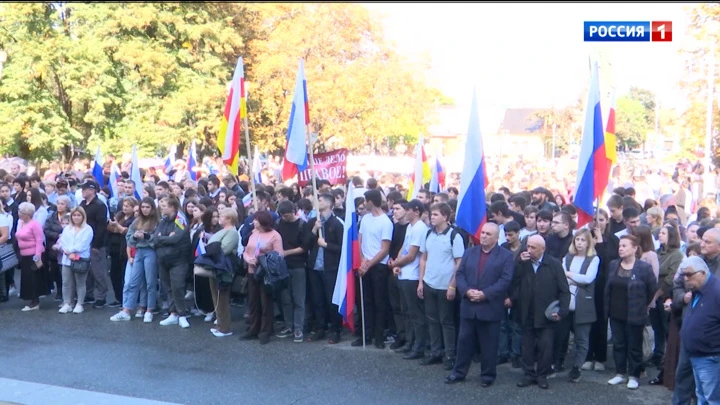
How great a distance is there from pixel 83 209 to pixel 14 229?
1454 mm

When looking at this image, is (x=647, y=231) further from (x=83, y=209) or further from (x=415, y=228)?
(x=83, y=209)

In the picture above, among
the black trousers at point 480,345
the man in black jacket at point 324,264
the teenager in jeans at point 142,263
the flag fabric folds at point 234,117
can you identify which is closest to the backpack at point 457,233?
the black trousers at point 480,345

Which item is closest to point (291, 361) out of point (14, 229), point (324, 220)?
point (324, 220)

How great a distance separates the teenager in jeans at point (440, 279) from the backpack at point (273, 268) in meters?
1.72

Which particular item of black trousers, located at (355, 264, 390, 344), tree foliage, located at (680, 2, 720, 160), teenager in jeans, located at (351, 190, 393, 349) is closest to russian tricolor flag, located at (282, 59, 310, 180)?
teenager in jeans, located at (351, 190, 393, 349)

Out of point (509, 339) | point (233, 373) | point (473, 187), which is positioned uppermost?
point (473, 187)

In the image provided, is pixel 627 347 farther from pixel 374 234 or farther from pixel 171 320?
pixel 171 320

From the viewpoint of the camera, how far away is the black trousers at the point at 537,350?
7824mm

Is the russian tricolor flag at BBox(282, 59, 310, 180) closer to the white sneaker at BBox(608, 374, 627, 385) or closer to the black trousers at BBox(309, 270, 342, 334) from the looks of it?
the black trousers at BBox(309, 270, 342, 334)

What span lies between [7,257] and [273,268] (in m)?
4.74

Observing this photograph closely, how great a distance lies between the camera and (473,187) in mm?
8641

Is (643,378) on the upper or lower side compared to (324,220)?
lower

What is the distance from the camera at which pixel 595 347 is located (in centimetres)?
859

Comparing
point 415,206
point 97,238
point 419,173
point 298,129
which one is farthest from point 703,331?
point 97,238
